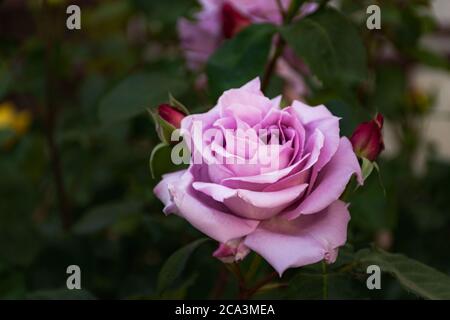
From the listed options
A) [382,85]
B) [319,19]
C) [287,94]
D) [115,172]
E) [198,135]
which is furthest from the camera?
[382,85]

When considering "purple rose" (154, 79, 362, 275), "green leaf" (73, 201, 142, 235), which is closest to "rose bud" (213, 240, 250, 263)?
"purple rose" (154, 79, 362, 275)

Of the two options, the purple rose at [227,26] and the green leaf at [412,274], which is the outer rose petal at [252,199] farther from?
the purple rose at [227,26]

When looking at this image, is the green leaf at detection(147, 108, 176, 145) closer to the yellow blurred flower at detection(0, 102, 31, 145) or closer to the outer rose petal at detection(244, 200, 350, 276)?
the outer rose petal at detection(244, 200, 350, 276)

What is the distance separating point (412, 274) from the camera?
1.30 ft

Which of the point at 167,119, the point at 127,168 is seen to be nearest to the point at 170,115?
the point at 167,119

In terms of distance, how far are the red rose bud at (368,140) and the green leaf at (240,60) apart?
0.14 m

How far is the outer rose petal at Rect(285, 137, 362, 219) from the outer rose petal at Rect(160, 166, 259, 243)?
0.03m

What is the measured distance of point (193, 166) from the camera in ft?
1.21

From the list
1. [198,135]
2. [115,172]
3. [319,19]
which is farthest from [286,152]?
[115,172]

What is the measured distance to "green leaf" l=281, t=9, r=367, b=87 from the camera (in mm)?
491

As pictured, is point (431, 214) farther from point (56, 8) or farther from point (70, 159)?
point (56, 8)

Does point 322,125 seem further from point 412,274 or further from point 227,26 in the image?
point 227,26

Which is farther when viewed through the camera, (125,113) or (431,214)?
(431,214)

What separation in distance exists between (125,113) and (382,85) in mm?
558
